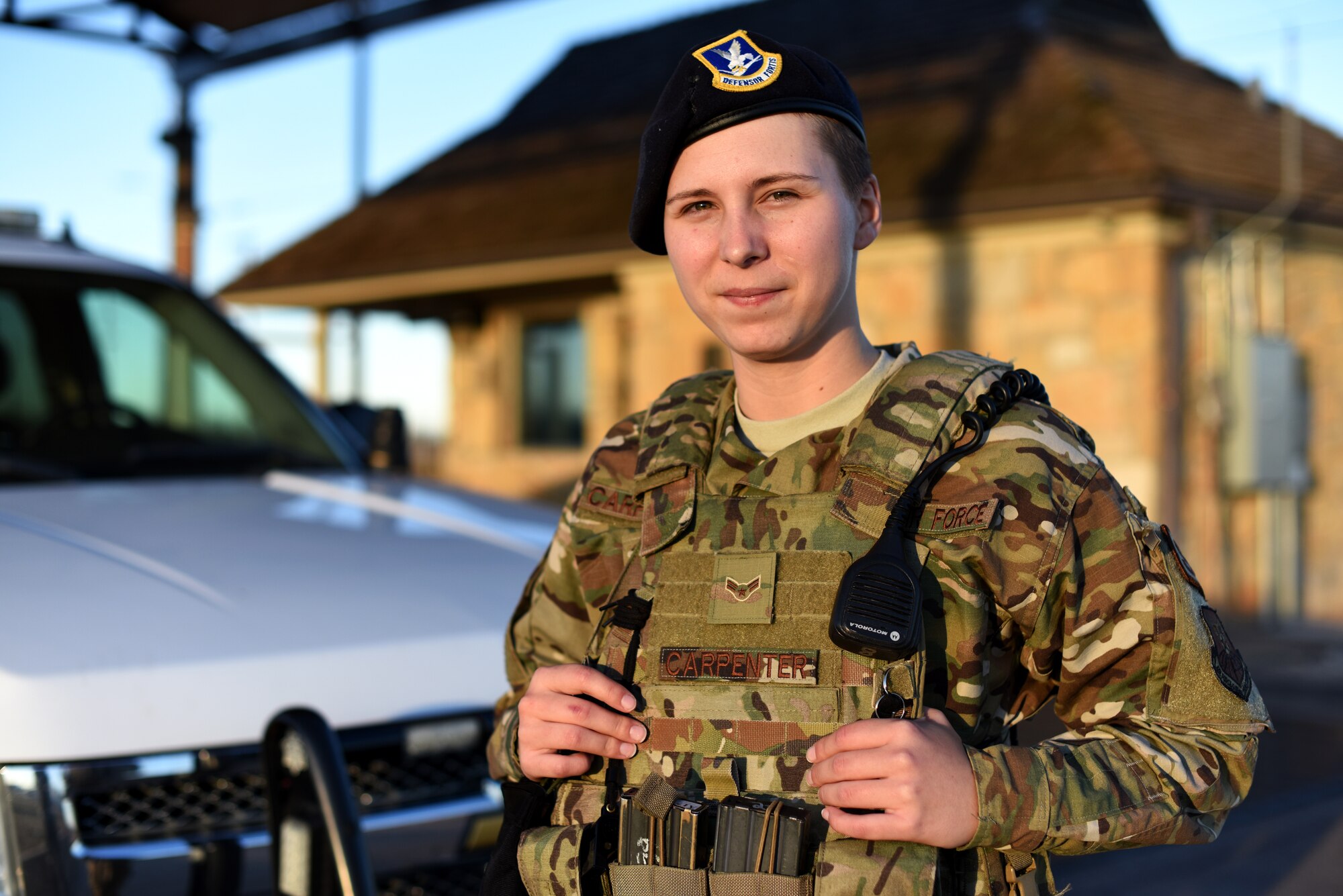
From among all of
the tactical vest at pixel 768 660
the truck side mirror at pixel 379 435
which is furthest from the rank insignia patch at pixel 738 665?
the truck side mirror at pixel 379 435

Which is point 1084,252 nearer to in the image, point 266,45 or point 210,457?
point 266,45

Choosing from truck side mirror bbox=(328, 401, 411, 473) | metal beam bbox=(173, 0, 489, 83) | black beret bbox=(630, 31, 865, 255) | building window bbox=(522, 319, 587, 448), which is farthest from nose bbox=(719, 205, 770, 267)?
building window bbox=(522, 319, 587, 448)

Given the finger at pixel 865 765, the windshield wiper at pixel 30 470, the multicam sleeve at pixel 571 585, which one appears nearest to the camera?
the finger at pixel 865 765

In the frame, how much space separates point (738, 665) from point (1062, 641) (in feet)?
1.23

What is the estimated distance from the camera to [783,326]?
1.62 m

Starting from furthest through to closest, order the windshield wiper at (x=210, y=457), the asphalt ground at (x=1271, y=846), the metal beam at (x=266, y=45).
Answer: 1. the metal beam at (x=266, y=45)
2. the asphalt ground at (x=1271, y=846)
3. the windshield wiper at (x=210, y=457)

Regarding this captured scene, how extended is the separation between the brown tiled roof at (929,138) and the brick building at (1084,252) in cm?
3

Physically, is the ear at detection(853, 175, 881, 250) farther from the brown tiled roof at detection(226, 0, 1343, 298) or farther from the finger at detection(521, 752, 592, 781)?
the brown tiled roof at detection(226, 0, 1343, 298)

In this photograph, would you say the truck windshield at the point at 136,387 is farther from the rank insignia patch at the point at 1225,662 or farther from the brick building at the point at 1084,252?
the brick building at the point at 1084,252

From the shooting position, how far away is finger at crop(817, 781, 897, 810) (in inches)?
53.9

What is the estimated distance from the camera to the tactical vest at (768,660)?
58.4 inches

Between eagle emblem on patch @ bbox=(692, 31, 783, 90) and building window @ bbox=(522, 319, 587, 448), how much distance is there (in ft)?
39.7

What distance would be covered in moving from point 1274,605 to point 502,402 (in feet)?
27.4

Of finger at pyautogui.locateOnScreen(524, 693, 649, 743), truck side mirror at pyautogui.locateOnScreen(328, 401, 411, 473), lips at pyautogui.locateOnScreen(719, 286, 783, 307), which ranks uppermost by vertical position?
lips at pyautogui.locateOnScreen(719, 286, 783, 307)
